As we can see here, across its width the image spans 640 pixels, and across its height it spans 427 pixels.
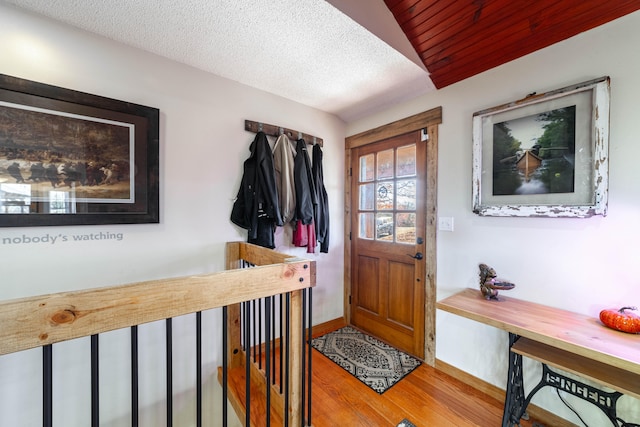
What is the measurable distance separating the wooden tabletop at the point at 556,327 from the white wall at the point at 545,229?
0.16m

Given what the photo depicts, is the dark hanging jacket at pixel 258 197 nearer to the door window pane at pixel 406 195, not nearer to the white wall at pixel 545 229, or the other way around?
the door window pane at pixel 406 195

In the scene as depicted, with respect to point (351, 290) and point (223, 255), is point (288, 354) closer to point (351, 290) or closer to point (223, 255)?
point (223, 255)

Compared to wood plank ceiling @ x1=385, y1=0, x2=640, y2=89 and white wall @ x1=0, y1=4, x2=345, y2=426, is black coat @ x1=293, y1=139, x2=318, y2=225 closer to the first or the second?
white wall @ x1=0, y1=4, x2=345, y2=426

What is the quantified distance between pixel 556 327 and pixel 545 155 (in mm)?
979

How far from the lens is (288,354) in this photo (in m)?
1.18

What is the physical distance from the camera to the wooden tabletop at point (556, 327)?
3.22 ft

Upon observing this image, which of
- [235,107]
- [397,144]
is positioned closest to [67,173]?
[235,107]

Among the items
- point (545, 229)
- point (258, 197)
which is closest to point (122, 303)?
point (258, 197)

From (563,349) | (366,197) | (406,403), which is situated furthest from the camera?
(366,197)

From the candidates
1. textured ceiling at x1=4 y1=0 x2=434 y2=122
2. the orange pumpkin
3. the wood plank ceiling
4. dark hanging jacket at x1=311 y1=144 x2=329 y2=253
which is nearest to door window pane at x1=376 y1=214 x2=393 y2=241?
dark hanging jacket at x1=311 y1=144 x2=329 y2=253

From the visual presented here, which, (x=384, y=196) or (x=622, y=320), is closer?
(x=622, y=320)

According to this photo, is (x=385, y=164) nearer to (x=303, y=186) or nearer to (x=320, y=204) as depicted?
(x=320, y=204)

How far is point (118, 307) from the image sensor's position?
2.53 feet

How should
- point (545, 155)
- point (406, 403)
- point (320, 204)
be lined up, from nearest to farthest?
point (545, 155)
point (406, 403)
point (320, 204)
